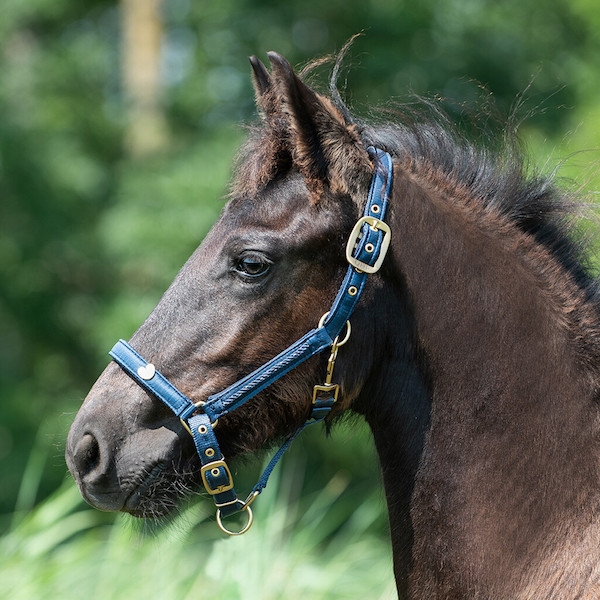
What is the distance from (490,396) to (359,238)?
0.67 metres

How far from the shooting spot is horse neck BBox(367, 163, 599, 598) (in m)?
2.58

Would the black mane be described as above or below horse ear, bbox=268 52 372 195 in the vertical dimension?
below

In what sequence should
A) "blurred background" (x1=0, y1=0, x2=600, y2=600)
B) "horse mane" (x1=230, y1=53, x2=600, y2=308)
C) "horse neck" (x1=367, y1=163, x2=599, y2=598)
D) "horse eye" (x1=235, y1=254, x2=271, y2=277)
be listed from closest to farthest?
"horse neck" (x1=367, y1=163, x2=599, y2=598) → "horse eye" (x1=235, y1=254, x2=271, y2=277) → "horse mane" (x1=230, y1=53, x2=600, y2=308) → "blurred background" (x1=0, y1=0, x2=600, y2=600)

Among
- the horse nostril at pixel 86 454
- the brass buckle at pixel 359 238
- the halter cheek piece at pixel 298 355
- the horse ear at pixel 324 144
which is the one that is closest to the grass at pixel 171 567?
the horse nostril at pixel 86 454

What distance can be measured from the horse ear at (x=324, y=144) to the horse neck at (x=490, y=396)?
174 millimetres

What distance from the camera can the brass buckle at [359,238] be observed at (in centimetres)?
267

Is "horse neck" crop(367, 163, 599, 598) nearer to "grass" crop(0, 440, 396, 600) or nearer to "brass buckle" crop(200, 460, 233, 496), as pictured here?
"brass buckle" crop(200, 460, 233, 496)

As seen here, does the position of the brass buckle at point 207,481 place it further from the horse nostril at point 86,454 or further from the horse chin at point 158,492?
the horse nostril at point 86,454

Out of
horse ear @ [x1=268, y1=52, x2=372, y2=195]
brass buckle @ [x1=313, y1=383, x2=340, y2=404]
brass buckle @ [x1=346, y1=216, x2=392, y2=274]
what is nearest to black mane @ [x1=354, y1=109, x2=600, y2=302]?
horse ear @ [x1=268, y1=52, x2=372, y2=195]

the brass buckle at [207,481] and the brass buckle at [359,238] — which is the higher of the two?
the brass buckle at [359,238]

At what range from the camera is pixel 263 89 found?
2.93 meters

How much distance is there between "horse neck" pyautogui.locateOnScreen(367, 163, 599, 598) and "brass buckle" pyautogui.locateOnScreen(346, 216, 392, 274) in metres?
0.07

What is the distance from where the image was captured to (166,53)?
14453 millimetres

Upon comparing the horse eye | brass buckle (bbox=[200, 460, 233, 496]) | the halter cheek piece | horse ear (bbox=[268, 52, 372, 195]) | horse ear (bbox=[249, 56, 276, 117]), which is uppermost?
horse ear (bbox=[249, 56, 276, 117])
